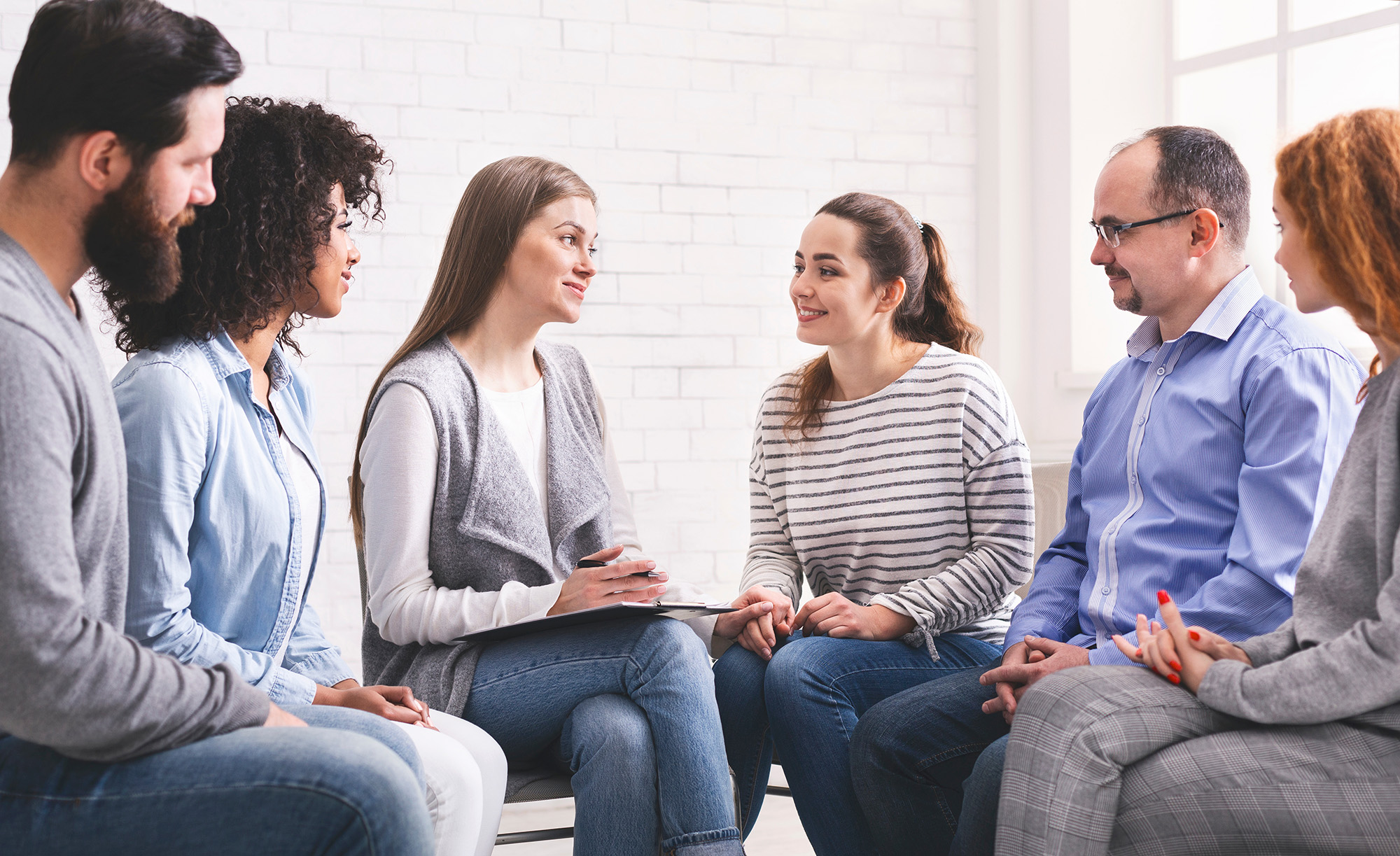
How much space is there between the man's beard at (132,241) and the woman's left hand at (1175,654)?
1.23 metres

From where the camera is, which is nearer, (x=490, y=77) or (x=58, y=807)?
(x=58, y=807)

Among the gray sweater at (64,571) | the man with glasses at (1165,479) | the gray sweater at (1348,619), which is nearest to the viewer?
the gray sweater at (64,571)

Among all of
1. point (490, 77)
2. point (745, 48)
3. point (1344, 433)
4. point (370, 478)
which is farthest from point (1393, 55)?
point (370, 478)

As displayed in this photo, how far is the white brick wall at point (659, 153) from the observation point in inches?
137

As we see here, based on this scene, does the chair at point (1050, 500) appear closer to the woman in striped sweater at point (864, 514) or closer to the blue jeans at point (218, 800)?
the woman in striped sweater at point (864, 514)

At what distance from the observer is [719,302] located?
385 cm

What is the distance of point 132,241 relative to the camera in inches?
47.6

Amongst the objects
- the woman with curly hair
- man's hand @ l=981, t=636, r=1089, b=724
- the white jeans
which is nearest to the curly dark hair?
the woman with curly hair

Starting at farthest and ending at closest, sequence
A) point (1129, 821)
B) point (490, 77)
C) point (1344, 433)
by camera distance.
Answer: point (490, 77) < point (1344, 433) < point (1129, 821)

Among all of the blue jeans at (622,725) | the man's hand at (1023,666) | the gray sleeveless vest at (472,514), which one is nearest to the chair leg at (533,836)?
the blue jeans at (622,725)

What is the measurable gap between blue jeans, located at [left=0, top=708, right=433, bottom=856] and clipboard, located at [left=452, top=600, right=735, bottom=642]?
1.79 feet

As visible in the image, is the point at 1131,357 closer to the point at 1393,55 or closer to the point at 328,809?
the point at 328,809

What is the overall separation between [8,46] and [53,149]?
250 centimetres

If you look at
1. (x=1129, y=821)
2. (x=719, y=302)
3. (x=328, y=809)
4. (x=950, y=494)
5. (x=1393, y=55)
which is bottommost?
(x=1129, y=821)
